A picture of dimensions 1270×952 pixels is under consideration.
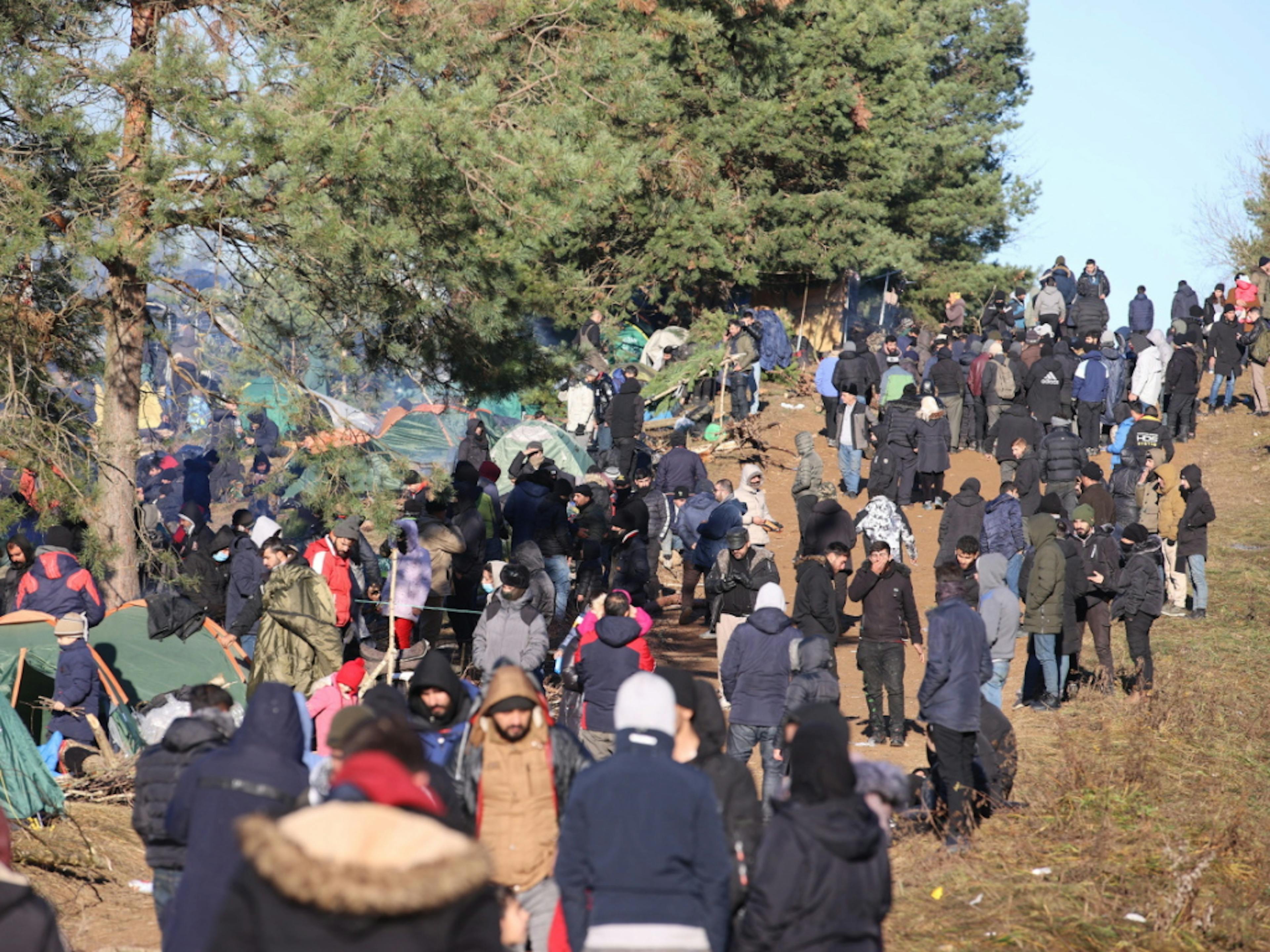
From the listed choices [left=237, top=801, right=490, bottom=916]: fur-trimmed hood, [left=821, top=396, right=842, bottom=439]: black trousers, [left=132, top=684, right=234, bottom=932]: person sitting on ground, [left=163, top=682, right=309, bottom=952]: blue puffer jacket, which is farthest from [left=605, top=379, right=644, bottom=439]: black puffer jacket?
[left=237, top=801, right=490, bottom=916]: fur-trimmed hood

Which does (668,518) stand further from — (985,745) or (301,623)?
(985,745)

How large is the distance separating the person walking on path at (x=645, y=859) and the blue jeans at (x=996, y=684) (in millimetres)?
6268

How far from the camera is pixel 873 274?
1141 inches

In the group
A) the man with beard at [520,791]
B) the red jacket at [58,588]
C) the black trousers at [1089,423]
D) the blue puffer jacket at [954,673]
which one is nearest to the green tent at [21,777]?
the red jacket at [58,588]

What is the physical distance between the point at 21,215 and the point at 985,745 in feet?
24.3

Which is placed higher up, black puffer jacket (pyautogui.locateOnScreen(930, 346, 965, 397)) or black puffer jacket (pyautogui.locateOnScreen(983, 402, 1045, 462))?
black puffer jacket (pyautogui.locateOnScreen(930, 346, 965, 397))

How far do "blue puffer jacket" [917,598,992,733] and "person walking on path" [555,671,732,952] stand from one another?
381cm

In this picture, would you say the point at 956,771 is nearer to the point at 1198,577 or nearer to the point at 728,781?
the point at 728,781

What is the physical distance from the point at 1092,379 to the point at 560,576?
1070cm

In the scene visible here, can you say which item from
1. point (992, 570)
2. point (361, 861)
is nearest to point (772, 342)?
point (992, 570)

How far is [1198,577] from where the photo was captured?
48.9 feet

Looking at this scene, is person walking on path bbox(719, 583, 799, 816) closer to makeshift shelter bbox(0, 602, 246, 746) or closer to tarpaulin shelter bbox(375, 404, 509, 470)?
makeshift shelter bbox(0, 602, 246, 746)

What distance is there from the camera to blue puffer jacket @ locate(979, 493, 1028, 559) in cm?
1440

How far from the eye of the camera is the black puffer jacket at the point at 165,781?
5086mm
